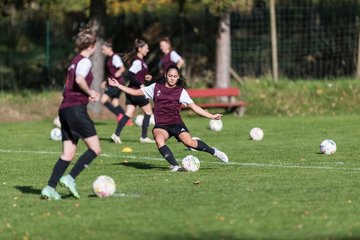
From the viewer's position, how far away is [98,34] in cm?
2819

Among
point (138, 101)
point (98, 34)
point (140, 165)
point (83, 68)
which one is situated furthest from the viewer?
point (98, 34)

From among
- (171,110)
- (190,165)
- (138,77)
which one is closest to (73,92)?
(190,165)

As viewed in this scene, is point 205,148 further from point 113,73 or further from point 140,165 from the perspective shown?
point 113,73

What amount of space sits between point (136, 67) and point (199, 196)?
29.1 feet

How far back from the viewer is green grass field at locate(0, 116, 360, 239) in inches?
343

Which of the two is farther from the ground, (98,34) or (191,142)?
(191,142)

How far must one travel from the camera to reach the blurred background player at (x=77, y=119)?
10.7m

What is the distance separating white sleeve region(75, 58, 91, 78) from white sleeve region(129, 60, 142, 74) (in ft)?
27.8

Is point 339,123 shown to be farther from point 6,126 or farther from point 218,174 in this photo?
point 218,174

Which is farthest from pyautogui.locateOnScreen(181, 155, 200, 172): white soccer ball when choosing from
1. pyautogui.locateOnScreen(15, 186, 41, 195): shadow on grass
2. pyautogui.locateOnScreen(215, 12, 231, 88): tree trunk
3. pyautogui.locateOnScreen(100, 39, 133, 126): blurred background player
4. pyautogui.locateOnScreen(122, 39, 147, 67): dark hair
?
pyautogui.locateOnScreen(215, 12, 231, 88): tree trunk

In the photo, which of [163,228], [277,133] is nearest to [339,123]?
[277,133]

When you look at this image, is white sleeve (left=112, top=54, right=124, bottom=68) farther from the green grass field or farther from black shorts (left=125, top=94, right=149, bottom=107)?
the green grass field

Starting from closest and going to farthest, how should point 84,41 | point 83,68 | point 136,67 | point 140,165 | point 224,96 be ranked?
point 83,68, point 84,41, point 140,165, point 136,67, point 224,96

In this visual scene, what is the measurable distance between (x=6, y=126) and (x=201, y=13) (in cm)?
1146
